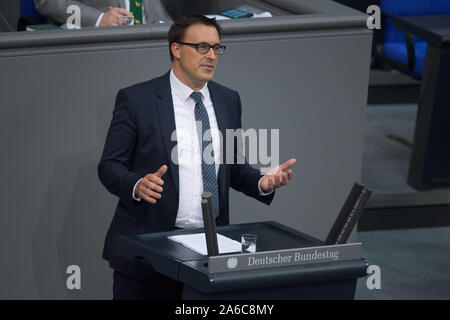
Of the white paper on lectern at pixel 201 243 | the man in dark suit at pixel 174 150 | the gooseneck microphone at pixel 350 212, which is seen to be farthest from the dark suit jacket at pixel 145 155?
the gooseneck microphone at pixel 350 212

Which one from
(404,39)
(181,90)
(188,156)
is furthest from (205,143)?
(404,39)

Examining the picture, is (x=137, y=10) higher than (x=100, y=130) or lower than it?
higher

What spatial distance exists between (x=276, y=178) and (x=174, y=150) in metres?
0.39

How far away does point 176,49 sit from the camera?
11.1 feet

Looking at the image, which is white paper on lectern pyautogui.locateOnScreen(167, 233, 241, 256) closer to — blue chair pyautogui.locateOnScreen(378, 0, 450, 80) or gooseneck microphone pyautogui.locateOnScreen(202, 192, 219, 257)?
gooseneck microphone pyautogui.locateOnScreen(202, 192, 219, 257)

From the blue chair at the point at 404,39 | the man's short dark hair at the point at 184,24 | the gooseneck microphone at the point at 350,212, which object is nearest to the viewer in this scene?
the gooseneck microphone at the point at 350,212

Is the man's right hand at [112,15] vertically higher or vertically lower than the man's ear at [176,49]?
lower

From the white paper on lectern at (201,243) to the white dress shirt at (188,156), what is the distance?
0.85 feet

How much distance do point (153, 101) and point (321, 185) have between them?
119 cm

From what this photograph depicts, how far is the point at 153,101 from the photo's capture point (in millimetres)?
3471

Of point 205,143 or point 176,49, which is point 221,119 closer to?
point 205,143

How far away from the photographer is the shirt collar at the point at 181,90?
11.4 feet

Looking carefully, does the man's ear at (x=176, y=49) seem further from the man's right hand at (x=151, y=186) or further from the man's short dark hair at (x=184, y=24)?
the man's right hand at (x=151, y=186)
